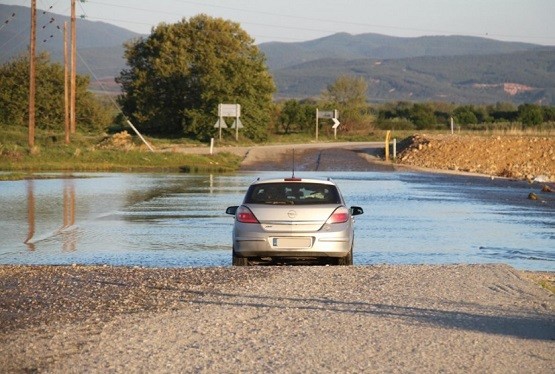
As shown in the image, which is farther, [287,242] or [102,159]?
[102,159]

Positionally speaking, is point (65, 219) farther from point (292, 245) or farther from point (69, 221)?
point (292, 245)

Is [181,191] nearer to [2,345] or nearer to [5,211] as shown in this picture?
[5,211]

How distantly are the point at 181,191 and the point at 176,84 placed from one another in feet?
142

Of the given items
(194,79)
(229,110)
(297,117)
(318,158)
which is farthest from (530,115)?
(318,158)

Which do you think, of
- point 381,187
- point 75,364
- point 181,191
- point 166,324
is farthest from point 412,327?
point 381,187

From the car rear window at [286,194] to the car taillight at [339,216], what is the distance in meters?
0.19

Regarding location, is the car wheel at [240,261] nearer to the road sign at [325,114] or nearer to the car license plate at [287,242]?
the car license plate at [287,242]

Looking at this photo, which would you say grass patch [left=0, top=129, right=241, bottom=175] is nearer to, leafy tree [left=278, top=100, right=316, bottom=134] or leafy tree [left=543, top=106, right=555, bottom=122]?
leafy tree [left=278, top=100, right=316, bottom=134]

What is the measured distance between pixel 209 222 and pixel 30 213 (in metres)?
4.49

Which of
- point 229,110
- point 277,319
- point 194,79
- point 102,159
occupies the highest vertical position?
point 194,79

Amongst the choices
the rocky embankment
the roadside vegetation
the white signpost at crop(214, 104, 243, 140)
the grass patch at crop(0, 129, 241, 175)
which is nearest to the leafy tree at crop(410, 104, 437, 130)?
the roadside vegetation

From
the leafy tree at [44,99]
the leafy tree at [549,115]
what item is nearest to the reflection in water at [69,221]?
the leafy tree at [44,99]

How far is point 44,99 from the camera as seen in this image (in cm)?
7706

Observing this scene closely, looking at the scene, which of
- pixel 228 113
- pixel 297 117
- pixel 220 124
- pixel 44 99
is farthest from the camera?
pixel 297 117
